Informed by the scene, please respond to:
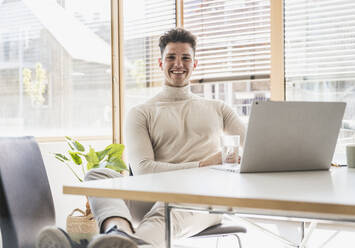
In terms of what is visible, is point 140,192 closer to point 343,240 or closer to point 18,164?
point 18,164

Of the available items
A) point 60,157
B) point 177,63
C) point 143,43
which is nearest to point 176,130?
point 177,63

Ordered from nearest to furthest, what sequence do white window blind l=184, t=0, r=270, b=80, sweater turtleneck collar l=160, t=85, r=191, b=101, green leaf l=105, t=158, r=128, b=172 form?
sweater turtleneck collar l=160, t=85, r=191, b=101 < green leaf l=105, t=158, r=128, b=172 < white window blind l=184, t=0, r=270, b=80

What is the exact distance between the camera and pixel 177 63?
2395mm

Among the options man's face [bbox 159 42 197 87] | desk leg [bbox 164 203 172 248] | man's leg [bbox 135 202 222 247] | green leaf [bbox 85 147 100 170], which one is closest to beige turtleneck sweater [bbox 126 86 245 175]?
man's face [bbox 159 42 197 87]

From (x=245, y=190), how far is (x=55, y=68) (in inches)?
117

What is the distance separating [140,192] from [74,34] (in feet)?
10.3

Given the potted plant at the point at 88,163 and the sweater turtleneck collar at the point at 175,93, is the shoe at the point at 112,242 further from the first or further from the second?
the potted plant at the point at 88,163

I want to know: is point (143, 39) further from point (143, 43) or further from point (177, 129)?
point (177, 129)

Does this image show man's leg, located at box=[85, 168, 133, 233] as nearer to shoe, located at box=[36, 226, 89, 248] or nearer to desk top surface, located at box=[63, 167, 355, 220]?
shoe, located at box=[36, 226, 89, 248]

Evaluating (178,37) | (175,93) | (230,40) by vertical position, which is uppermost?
(230,40)

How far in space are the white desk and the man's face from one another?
48.1 inches

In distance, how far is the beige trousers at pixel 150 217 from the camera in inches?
59.0

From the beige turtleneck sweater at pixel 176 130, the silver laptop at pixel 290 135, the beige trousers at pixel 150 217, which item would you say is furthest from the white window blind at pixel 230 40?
the silver laptop at pixel 290 135

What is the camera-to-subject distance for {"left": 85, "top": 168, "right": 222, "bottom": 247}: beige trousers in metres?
1.50
